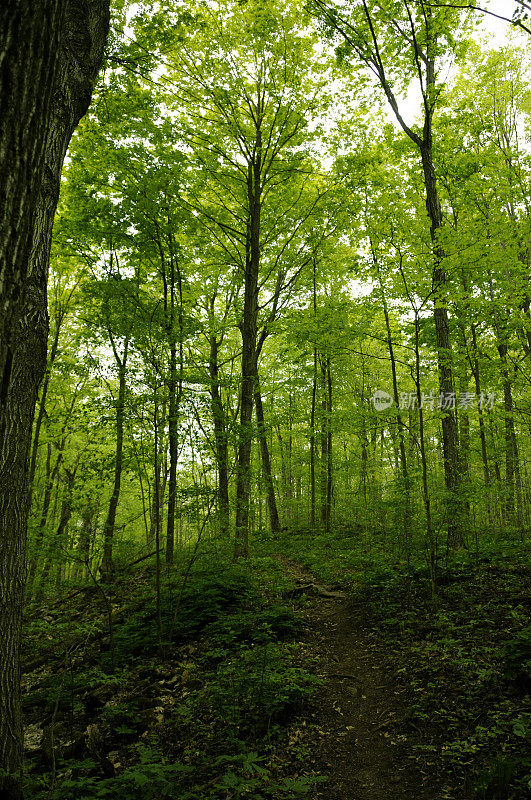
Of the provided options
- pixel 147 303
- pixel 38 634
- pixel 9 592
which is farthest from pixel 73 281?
pixel 9 592

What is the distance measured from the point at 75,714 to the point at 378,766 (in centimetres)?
332

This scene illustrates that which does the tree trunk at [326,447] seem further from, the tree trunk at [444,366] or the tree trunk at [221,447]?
the tree trunk at [221,447]

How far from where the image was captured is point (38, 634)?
7508 mm

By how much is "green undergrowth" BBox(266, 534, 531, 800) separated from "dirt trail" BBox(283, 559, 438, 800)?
105 mm

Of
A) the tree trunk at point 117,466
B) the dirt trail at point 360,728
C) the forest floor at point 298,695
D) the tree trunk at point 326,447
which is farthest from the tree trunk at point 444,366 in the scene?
the tree trunk at point 117,466

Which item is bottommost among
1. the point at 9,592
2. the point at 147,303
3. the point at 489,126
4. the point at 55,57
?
the point at 9,592

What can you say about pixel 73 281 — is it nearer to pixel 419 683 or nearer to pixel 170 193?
pixel 170 193

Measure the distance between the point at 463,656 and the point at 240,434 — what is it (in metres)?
3.82

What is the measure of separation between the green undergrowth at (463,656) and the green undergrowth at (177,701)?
1.03 metres

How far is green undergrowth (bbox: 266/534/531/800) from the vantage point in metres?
2.96

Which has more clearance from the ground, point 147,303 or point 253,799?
point 147,303

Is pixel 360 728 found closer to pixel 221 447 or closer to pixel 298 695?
pixel 298 695

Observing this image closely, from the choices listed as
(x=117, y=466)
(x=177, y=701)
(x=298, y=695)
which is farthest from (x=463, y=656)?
(x=117, y=466)

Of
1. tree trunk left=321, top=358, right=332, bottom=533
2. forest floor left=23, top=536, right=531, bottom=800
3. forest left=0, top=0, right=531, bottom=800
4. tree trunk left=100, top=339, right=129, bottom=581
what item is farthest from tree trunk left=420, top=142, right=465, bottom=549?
tree trunk left=100, top=339, right=129, bottom=581
